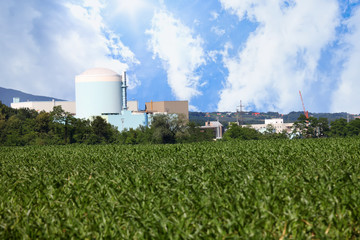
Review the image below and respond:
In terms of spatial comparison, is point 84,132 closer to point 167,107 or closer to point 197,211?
point 167,107

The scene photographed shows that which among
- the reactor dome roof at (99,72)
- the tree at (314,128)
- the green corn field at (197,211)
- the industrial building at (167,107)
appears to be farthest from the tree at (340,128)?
the green corn field at (197,211)

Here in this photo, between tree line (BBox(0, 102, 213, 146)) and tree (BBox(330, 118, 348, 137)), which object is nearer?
tree line (BBox(0, 102, 213, 146))

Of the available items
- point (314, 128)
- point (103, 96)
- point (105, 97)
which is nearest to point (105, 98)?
point (105, 97)

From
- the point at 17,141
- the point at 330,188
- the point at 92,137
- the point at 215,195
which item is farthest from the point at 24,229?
the point at 17,141

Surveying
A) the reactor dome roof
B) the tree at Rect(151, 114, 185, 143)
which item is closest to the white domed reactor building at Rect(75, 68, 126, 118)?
the reactor dome roof

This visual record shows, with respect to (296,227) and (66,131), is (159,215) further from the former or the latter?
(66,131)

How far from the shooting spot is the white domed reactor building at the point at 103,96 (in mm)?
93625

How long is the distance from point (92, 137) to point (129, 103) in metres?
48.7

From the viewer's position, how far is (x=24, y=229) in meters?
6.54

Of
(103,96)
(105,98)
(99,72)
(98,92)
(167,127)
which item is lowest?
(167,127)

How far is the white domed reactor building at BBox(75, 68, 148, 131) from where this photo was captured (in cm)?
9362

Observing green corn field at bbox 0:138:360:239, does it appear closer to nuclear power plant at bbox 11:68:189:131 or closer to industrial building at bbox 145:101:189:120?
nuclear power plant at bbox 11:68:189:131

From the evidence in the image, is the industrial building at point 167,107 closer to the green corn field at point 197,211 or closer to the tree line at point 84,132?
the tree line at point 84,132

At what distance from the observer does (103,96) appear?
94.5 m
